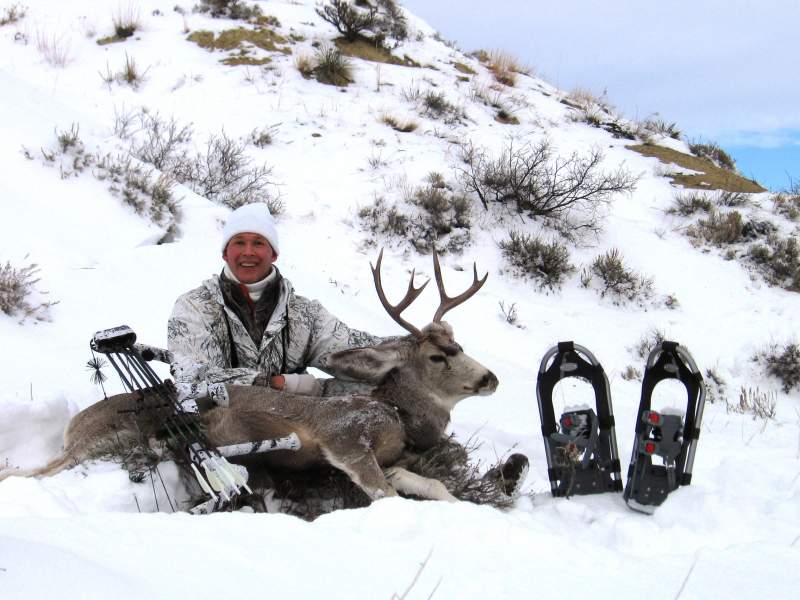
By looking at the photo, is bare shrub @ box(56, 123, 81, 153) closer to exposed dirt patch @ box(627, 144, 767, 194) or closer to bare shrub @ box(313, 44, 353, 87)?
bare shrub @ box(313, 44, 353, 87)

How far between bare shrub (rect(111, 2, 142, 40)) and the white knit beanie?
41.0 ft

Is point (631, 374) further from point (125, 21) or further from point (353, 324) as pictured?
point (125, 21)

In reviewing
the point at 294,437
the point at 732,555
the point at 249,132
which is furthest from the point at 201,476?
the point at 249,132

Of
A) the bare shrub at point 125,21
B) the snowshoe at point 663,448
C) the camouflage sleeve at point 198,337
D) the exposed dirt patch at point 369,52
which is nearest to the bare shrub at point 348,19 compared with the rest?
the exposed dirt patch at point 369,52

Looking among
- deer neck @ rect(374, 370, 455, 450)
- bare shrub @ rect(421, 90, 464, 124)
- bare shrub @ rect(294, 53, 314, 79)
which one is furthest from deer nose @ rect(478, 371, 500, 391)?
bare shrub @ rect(294, 53, 314, 79)

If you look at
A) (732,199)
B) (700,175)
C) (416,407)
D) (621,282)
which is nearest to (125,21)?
(621,282)

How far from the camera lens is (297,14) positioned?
16.4 m

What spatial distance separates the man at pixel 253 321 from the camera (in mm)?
3914

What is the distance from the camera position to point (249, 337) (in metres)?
4.08

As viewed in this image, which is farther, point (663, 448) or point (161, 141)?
point (161, 141)


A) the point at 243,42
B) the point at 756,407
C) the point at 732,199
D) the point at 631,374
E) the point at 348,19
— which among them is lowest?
the point at 631,374

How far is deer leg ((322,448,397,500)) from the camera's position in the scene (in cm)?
300

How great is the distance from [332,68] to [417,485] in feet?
41.8

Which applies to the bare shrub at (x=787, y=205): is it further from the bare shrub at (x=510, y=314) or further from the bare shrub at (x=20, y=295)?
the bare shrub at (x=20, y=295)
